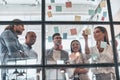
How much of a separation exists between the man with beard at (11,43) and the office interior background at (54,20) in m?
0.05

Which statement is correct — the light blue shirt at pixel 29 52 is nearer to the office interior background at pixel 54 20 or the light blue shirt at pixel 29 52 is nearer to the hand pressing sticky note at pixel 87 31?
the office interior background at pixel 54 20

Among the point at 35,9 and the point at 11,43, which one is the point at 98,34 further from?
the point at 11,43

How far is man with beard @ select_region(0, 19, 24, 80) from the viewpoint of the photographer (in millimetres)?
2053

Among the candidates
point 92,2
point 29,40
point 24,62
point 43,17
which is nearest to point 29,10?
point 43,17

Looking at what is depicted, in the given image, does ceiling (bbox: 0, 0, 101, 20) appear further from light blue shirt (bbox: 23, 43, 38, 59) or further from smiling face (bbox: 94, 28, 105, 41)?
light blue shirt (bbox: 23, 43, 38, 59)

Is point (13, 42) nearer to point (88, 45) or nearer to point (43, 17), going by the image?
point (43, 17)

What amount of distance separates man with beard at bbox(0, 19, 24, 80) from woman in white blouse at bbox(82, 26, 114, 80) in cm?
74

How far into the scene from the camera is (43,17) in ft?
7.10

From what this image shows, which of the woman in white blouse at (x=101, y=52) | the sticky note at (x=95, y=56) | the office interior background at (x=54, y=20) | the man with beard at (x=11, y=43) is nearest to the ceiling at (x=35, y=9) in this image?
the office interior background at (x=54, y=20)

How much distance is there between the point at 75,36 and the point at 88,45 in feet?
0.59

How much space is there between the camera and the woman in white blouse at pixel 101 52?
2092mm

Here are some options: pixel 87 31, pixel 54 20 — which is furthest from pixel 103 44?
pixel 54 20

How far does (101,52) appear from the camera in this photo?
2.17m

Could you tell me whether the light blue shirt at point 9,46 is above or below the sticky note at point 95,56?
above
